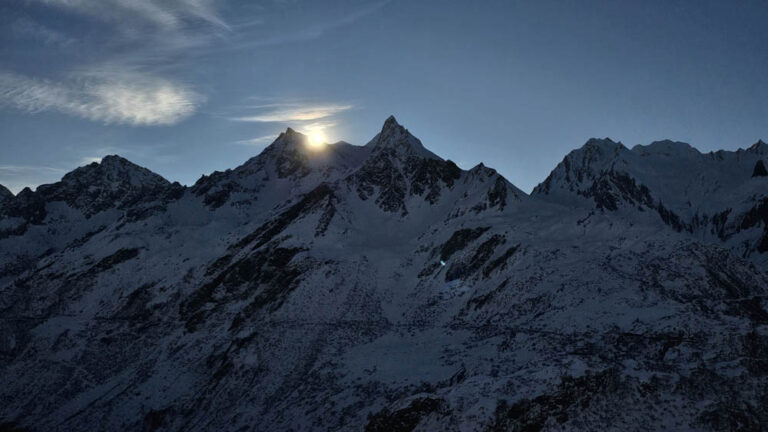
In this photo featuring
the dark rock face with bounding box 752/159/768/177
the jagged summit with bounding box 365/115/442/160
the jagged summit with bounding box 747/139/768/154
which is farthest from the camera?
the jagged summit with bounding box 747/139/768/154

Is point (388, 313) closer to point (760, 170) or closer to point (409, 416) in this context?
point (409, 416)

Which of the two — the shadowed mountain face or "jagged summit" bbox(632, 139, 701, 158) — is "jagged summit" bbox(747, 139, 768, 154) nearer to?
"jagged summit" bbox(632, 139, 701, 158)

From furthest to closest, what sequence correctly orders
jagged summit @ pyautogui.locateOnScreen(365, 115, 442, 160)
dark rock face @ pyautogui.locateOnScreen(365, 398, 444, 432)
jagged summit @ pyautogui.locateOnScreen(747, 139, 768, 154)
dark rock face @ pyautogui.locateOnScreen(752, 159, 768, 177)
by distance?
1. jagged summit @ pyautogui.locateOnScreen(747, 139, 768, 154)
2. dark rock face @ pyautogui.locateOnScreen(752, 159, 768, 177)
3. jagged summit @ pyautogui.locateOnScreen(365, 115, 442, 160)
4. dark rock face @ pyautogui.locateOnScreen(365, 398, 444, 432)

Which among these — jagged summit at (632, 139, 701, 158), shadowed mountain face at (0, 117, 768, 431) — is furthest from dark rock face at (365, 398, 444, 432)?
jagged summit at (632, 139, 701, 158)

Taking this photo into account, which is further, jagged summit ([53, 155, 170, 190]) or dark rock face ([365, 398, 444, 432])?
jagged summit ([53, 155, 170, 190])

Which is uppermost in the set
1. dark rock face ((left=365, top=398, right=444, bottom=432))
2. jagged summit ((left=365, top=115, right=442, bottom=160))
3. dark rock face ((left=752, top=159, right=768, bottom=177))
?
jagged summit ((left=365, top=115, right=442, bottom=160))

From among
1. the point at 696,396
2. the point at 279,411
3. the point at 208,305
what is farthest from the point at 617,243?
the point at 208,305

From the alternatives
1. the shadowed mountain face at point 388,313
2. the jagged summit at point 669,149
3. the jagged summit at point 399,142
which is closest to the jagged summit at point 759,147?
the jagged summit at point 669,149

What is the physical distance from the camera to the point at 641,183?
5271 inches

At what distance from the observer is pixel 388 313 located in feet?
182

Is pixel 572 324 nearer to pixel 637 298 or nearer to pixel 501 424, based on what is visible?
pixel 637 298

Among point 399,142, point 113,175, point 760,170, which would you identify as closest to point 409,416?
point 399,142

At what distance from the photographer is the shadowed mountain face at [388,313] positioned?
27484mm

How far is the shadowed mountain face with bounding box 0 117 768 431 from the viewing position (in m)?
27.5
